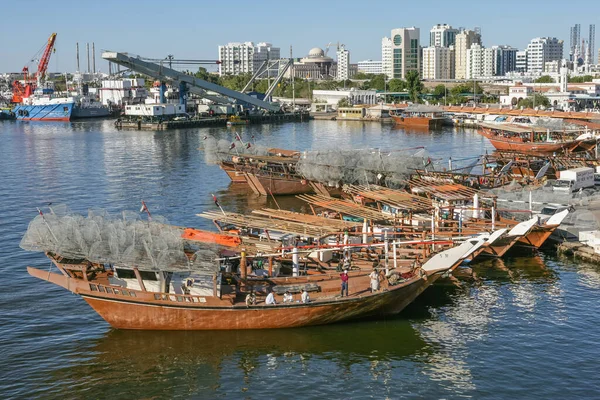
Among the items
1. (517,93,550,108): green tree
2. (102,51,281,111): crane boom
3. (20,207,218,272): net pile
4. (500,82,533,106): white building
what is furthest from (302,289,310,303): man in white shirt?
(500,82,533,106): white building

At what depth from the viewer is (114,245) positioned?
1833cm

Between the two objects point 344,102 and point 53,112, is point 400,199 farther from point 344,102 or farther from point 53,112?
point 344,102

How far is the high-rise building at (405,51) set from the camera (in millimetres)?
193875

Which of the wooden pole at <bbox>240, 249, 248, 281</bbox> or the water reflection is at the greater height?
the wooden pole at <bbox>240, 249, 248, 281</bbox>

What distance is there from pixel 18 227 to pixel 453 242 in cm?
1987

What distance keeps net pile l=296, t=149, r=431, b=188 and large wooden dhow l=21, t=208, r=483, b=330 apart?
17297 millimetres

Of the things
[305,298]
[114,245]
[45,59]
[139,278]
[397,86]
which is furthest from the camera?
[397,86]

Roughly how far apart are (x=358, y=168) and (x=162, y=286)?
19.6 m

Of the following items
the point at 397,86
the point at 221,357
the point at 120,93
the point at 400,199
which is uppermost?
the point at 397,86

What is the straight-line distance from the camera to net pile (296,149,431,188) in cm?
3650

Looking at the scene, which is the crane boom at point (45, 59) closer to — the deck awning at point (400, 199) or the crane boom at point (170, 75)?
the crane boom at point (170, 75)

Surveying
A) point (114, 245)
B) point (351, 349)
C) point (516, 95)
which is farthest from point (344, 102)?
point (351, 349)

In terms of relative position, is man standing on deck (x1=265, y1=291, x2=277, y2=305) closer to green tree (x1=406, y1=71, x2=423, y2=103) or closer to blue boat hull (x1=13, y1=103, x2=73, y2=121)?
blue boat hull (x1=13, y1=103, x2=73, y2=121)

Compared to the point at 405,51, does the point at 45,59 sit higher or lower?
lower
